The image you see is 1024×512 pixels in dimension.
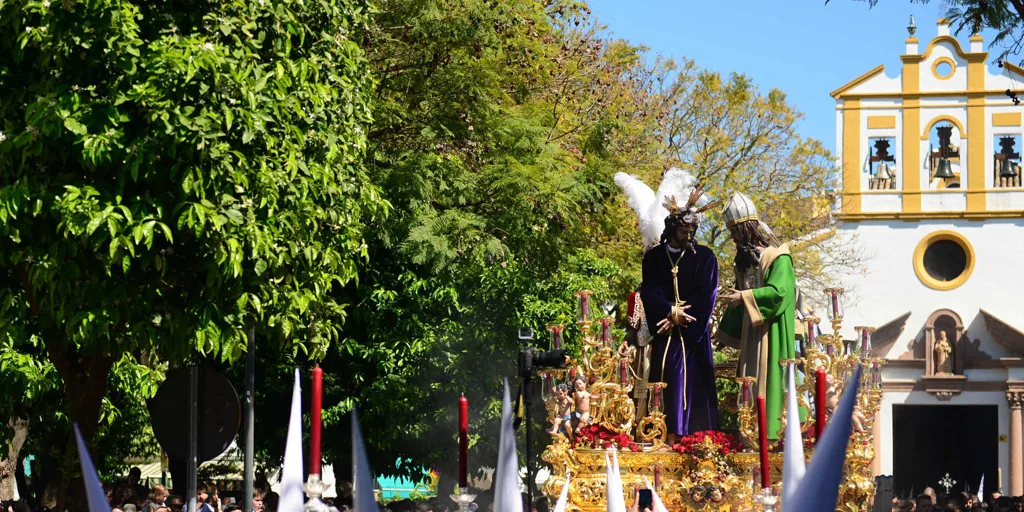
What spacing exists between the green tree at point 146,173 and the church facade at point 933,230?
122 ft

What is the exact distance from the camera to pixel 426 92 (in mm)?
22750

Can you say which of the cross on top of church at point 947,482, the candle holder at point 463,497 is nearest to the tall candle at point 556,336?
the candle holder at point 463,497

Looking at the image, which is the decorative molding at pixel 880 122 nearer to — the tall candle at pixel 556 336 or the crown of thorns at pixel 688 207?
the crown of thorns at pixel 688 207

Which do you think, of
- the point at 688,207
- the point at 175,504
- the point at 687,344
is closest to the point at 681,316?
the point at 687,344

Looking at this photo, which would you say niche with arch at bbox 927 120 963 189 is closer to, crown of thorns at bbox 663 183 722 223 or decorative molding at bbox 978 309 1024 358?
decorative molding at bbox 978 309 1024 358

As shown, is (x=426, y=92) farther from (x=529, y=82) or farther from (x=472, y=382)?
(x=472, y=382)

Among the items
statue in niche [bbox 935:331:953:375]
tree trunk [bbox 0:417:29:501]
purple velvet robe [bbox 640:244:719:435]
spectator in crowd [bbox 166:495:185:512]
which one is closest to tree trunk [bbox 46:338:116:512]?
spectator in crowd [bbox 166:495:185:512]

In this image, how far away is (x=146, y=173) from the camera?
39.0 feet

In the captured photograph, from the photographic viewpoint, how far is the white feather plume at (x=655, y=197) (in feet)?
53.3

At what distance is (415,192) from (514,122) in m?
2.16

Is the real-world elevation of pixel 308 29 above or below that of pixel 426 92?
below

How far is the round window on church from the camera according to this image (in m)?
48.2

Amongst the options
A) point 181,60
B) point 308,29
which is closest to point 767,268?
point 308,29

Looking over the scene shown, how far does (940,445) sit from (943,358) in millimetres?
3460
